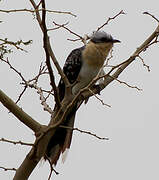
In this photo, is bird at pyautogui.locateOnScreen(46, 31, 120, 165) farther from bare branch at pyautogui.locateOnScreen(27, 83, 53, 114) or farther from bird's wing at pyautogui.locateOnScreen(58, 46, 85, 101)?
bare branch at pyautogui.locateOnScreen(27, 83, 53, 114)

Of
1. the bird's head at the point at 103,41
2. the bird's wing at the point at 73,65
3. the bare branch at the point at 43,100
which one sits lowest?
the bare branch at the point at 43,100

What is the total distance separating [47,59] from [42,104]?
1045 millimetres

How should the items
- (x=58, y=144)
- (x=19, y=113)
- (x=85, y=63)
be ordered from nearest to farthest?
(x=19, y=113) → (x=58, y=144) → (x=85, y=63)

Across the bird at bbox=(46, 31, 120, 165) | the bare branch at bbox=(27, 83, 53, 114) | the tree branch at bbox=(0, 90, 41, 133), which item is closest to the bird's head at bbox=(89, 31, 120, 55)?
the bird at bbox=(46, 31, 120, 165)

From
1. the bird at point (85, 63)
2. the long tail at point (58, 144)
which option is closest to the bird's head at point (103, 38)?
the bird at point (85, 63)

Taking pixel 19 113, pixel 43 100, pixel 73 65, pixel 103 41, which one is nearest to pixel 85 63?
pixel 73 65

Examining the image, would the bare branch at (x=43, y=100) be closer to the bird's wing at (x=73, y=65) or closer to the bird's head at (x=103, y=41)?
the bird's wing at (x=73, y=65)

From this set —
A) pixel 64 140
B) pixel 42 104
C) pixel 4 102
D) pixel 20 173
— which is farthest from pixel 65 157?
pixel 4 102

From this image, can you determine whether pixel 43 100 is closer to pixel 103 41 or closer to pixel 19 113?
pixel 19 113

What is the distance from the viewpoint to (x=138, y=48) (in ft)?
11.4

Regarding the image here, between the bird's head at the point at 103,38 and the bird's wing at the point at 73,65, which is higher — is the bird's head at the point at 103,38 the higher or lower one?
the higher one

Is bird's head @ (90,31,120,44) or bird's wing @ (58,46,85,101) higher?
bird's head @ (90,31,120,44)

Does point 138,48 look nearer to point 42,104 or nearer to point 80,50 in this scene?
point 42,104

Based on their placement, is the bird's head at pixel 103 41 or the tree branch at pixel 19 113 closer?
the tree branch at pixel 19 113
